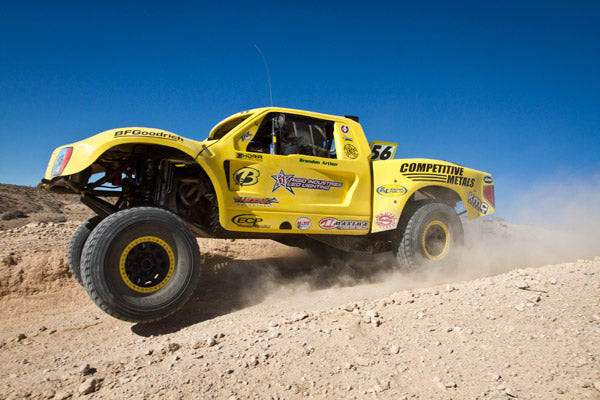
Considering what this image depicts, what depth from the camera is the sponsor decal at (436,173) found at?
17.1 feet

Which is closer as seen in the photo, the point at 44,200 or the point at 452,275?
the point at 452,275

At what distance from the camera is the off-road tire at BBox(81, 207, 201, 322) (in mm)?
3133

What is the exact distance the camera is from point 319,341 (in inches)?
112

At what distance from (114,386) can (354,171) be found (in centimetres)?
352

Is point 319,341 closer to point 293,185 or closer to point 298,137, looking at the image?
point 293,185

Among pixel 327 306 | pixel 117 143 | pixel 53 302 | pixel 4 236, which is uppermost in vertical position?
pixel 117 143

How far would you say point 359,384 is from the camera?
7.75ft

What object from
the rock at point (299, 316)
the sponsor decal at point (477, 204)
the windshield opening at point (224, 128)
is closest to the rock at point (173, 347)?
the rock at point (299, 316)

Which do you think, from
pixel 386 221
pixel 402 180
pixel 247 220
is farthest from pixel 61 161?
pixel 402 180

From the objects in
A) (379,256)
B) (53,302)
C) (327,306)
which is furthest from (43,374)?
(379,256)

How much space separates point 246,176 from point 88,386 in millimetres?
2402

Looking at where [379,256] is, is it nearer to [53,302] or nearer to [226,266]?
[226,266]

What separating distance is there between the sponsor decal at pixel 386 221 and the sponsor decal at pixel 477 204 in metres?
1.58

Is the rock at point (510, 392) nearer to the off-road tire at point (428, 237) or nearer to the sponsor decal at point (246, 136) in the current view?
the off-road tire at point (428, 237)
